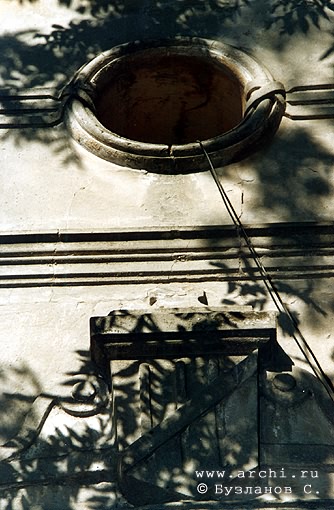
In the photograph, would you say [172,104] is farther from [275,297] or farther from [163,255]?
[275,297]

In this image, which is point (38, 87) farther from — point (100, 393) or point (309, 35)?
point (100, 393)

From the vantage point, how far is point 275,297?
639 centimetres

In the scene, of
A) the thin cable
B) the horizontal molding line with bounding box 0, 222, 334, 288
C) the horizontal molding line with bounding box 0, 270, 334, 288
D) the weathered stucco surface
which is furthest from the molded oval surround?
the horizontal molding line with bounding box 0, 270, 334, 288

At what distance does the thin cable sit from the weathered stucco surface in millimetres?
42

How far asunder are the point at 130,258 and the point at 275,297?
1154 millimetres

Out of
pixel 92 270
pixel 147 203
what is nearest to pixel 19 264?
pixel 92 270

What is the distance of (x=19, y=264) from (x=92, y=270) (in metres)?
0.57

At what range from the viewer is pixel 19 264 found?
6.71m

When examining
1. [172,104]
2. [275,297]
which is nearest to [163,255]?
[275,297]

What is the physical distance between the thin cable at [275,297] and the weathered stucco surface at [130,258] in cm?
4

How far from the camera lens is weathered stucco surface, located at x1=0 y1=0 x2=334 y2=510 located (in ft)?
18.0

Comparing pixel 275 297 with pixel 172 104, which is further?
pixel 172 104

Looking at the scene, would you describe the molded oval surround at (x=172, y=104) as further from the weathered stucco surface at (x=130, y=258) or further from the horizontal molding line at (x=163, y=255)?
the horizontal molding line at (x=163, y=255)

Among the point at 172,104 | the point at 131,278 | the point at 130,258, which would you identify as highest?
the point at 172,104
